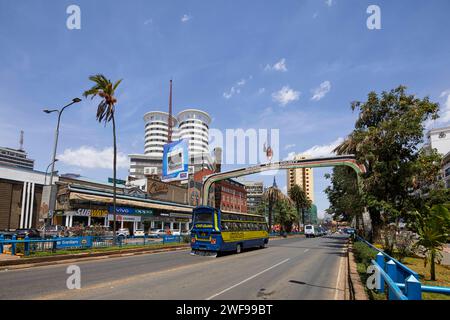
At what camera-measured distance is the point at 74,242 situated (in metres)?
21.8

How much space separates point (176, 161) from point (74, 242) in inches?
1620

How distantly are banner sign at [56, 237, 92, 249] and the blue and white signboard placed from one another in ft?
120

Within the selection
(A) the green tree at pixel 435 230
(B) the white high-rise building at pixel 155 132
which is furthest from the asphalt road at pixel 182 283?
(B) the white high-rise building at pixel 155 132

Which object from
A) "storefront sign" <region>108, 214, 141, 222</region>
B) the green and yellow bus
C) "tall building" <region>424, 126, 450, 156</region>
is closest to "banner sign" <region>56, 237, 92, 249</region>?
the green and yellow bus

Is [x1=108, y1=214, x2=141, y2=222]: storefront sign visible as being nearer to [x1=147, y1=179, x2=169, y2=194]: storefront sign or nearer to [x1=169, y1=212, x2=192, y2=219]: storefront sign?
[x1=169, y1=212, x2=192, y2=219]: storefront sign

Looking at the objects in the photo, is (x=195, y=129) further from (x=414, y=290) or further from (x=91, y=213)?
(x=414, y=290)

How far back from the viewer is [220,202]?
8231cm

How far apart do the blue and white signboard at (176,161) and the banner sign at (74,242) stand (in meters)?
36.6

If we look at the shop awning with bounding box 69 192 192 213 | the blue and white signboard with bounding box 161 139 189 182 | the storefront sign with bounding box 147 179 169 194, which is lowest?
the shop awning with bounding box 69 192 192 213

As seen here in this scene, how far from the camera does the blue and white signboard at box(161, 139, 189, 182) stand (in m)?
60.5

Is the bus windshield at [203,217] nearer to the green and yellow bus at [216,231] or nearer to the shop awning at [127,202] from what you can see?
the green and yellow bus at [216,231]

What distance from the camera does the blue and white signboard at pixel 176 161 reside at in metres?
60.5

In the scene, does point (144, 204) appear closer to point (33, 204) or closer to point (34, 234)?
point (33, 204)
